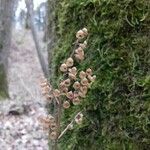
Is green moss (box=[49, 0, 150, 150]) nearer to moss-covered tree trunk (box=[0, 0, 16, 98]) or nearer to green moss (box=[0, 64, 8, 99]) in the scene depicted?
moss-covered tree trunk (box=[0, 0, 16, 98])

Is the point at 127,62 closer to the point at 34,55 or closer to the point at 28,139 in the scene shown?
the point at 28,139

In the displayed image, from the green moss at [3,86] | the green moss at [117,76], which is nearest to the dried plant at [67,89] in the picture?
the green moss at [117,76]

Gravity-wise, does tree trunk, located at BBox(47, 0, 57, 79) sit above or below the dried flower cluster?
above

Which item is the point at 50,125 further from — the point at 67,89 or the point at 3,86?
the point at 3,86

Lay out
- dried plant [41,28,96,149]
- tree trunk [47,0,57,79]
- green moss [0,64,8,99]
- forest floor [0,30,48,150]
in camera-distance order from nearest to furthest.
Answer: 1. dried plant [41,28,96,149]
2. tree trunk [47,0,57,79]
3. forest floor [0,30,48,150]
4. green moss [0,64,8,99]

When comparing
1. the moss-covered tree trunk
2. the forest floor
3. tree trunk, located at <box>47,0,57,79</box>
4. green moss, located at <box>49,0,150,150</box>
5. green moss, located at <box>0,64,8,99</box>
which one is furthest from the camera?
green moss, located at <box>0,64,8,99</box>

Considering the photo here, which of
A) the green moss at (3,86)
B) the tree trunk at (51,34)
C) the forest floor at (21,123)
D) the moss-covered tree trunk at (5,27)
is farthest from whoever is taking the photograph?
the green moss at (3,86)

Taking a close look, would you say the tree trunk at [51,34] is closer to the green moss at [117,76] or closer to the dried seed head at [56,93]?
the green moss at [117,76]

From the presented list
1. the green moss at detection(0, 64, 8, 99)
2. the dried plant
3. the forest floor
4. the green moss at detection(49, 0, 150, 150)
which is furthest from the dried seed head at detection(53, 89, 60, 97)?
the green moss at detection(0, 64, 8, 99)
